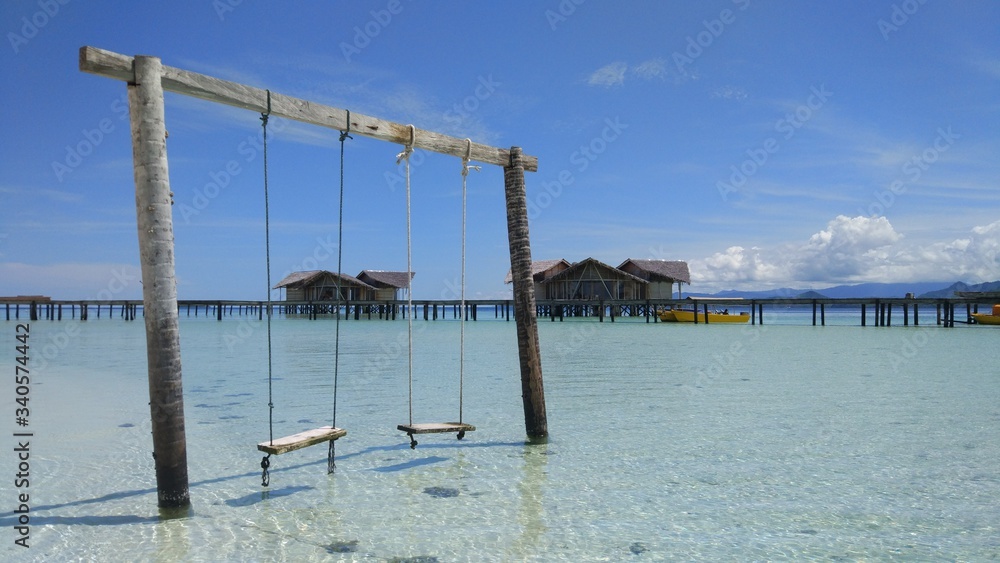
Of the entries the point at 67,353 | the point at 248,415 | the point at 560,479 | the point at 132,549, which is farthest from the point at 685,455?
the point at 67,353

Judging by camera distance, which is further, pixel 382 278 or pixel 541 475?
pixel 382 278

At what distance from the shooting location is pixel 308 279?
180 feet

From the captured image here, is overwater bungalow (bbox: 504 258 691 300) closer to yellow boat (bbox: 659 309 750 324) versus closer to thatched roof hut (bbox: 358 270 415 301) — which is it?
yellow boat (bbox: 659 309 750 324)

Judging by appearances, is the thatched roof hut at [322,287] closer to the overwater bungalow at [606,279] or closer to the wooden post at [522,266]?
the overwater bungalow at [606,279]

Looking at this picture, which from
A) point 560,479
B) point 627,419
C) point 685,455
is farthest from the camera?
point 627,419

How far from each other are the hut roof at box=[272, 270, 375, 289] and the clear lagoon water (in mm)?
39210

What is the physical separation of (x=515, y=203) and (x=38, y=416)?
782 centimetres

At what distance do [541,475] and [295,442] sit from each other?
2.36 meters

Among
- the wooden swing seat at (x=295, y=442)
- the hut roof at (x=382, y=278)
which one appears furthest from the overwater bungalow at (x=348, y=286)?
the wooden swing seat at (x=295, y=442)

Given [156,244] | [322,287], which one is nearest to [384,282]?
[322,287]

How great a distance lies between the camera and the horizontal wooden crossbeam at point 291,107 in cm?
468

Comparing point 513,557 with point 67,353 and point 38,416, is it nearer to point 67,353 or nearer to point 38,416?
point 38,416

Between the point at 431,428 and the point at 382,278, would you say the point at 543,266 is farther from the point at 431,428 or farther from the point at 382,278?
the point at 431,428

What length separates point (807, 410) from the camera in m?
10.7
